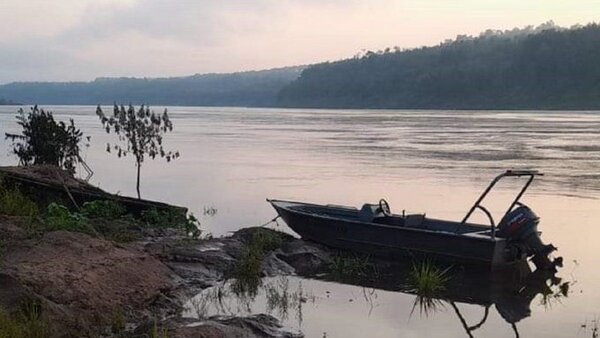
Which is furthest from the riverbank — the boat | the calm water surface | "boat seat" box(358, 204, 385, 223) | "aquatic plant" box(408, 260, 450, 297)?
"aquatic plant" box(408, 260, 450, 297)

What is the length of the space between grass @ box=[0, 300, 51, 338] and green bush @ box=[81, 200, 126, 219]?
679 cm

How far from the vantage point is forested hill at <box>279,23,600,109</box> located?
118 meters

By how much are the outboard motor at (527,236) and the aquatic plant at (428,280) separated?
139 centimetres

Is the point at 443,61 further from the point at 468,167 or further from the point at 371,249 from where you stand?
the point at 371,249

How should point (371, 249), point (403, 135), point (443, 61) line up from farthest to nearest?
1. point (443, 61)
2. point (403, 135)
3. point (371, 249)

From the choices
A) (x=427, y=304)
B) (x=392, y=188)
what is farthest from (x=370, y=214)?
(x=392, y=188)

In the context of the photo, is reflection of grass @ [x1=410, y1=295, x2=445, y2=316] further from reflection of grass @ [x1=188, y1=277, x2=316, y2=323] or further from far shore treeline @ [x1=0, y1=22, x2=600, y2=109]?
far shore treeline @ [x1=0, y1=22, x2=600, y2=109]

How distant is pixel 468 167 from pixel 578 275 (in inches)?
766

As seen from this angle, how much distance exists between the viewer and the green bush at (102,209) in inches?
607

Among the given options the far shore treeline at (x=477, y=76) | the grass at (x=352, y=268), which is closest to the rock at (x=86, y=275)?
the grass at (x=352, y=268)

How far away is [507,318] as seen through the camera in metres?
11.7

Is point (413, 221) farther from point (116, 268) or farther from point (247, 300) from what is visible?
point (116, 268)

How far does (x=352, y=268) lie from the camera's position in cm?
1416

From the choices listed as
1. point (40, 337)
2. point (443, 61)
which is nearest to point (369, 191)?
point (40, 337)
